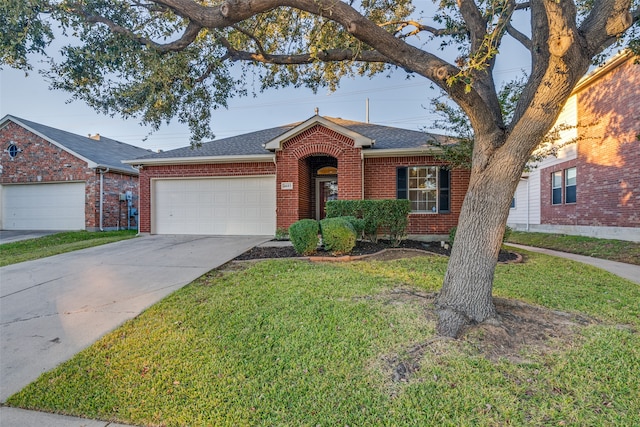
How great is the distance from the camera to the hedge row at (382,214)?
8.57 metres

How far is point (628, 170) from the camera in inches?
396

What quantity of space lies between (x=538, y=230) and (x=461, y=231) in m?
14.3

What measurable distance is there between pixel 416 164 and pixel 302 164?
3.91m

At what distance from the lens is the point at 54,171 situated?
48.0ft

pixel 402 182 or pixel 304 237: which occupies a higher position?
pixel 402 182

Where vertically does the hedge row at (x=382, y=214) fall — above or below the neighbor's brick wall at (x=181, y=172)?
below

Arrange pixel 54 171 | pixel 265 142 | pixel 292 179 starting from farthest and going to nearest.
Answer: pixel 54 171, pixel 265 142, pixel 292 179

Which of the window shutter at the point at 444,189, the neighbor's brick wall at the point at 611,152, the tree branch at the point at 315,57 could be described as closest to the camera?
the tree branch at the point at 315,57

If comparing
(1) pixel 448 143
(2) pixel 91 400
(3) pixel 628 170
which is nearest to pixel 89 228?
(2) pixel 91 400

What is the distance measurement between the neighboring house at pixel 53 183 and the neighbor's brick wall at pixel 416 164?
40.4 feet

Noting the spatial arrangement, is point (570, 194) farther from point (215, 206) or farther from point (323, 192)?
point (215, 206)

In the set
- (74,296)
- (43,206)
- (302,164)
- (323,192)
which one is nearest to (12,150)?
(43,206)

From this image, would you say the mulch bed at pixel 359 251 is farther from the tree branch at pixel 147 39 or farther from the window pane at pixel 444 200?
the tree branch at pixel 147 39

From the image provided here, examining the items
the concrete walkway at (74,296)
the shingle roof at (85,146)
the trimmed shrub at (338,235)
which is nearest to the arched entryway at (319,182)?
the concrete walkway at (74,296)
